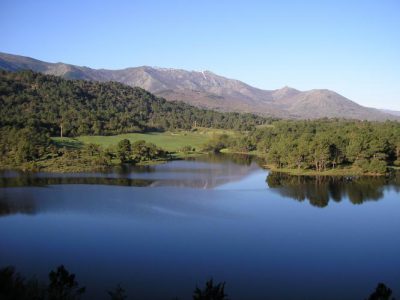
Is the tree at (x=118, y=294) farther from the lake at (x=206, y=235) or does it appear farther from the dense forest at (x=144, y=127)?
the dense forest at (x=144, y=127)

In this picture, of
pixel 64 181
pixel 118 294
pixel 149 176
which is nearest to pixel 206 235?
pixel 118 294

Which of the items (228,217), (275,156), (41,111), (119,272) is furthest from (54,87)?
(119,272)

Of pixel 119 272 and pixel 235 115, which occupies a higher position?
pixel 235 115

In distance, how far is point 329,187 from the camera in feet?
157

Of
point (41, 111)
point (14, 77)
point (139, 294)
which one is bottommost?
point (139, 294)

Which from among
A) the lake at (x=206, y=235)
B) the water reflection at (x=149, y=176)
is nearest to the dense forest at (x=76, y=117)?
the water reflection at (x=149, y=176)

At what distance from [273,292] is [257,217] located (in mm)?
13673

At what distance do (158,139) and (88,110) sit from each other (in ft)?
66.9

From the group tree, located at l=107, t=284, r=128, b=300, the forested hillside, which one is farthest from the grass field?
tree, located at l=107, t=284, r=128, b=300

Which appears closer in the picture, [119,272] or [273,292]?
[273,292]

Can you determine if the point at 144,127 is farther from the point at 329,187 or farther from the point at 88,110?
the point at 329,187

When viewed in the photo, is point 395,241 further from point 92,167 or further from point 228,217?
point 92,167

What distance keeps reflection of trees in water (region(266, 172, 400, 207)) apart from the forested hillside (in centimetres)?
4891

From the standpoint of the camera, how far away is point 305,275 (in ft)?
72.7
